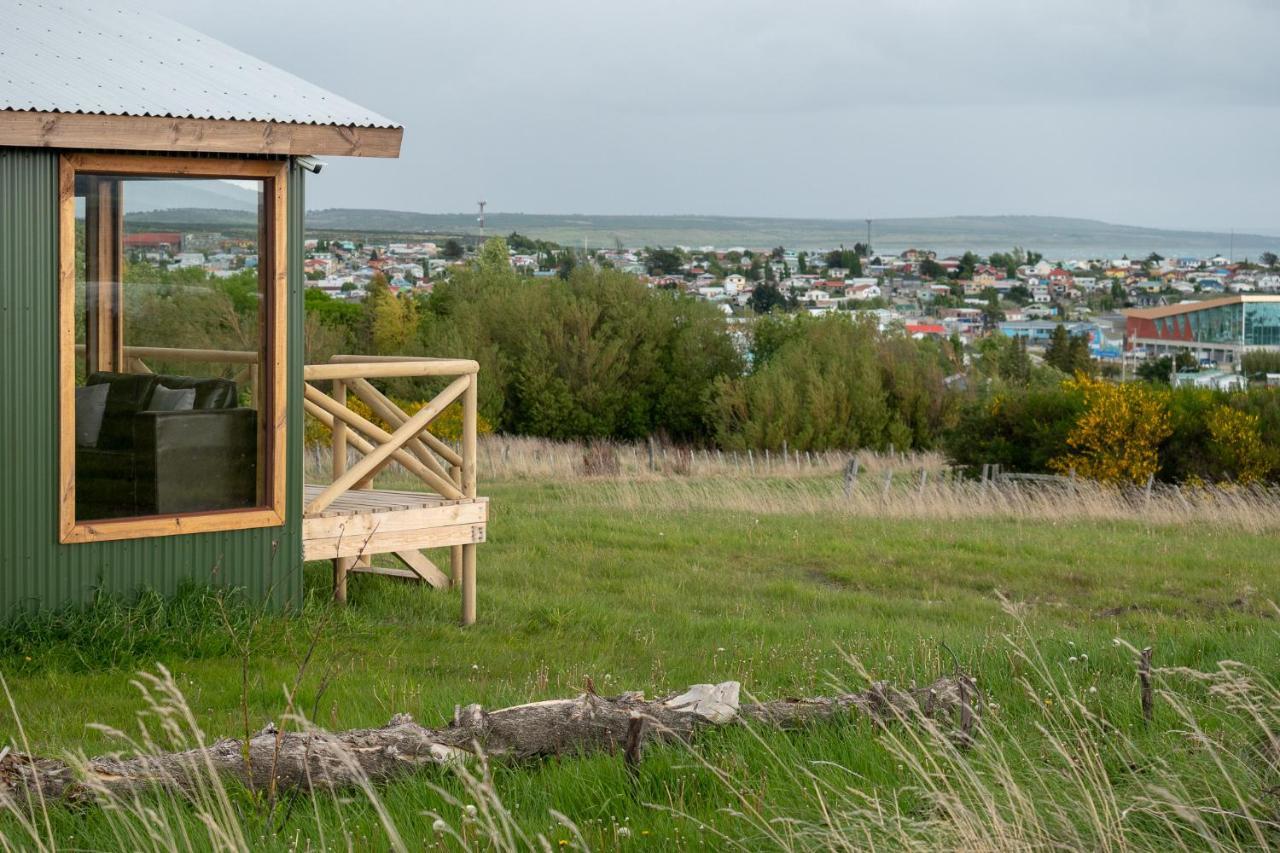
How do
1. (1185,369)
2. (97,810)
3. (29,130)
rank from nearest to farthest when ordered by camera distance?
(97,810)
(29,130)
(1185,369)

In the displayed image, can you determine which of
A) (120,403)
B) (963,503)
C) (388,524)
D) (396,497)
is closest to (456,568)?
(396,497)

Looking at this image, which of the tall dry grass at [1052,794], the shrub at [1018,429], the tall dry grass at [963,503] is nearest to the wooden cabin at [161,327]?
the tall dry grass at [1052,794]

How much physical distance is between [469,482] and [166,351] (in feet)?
6.64

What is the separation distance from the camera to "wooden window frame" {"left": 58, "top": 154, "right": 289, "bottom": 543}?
24.5 feet

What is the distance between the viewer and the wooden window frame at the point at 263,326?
7.46 m

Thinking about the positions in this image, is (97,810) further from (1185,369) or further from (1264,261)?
(1264,261)

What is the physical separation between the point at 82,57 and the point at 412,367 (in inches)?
101

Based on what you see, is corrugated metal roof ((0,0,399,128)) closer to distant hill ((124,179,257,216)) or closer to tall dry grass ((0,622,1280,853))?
distant hill ((124,179,257,216))

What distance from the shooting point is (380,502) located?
29.8 feet

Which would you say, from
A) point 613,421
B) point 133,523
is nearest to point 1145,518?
point 133,523

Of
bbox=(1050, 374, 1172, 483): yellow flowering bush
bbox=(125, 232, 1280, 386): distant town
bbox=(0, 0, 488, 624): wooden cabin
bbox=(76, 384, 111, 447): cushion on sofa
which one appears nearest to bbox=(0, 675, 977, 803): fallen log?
bbox=(0, 0, 488, 624): wooden cabin

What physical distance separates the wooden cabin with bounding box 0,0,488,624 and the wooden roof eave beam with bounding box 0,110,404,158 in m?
0.01

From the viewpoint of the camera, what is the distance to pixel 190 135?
750cm

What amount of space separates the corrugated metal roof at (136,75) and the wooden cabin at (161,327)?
0.06 feet
